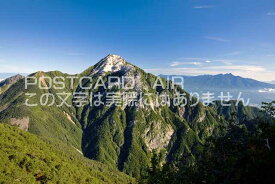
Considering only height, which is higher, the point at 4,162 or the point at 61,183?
the point at 4,162

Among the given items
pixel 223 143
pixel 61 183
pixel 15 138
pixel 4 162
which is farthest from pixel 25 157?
pixel 223 143

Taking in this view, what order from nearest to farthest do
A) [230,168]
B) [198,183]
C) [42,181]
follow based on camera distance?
[230,168] < [198,183] < [42,181]

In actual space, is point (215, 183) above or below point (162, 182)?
above

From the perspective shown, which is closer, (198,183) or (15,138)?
(198,183)

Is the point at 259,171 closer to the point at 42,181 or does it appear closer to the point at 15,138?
the point at 42,181

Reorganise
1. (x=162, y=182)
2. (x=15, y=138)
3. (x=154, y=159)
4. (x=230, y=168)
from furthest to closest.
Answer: (x=15, y=138), (x=154, y=159), (x=162, y=182), (x=230, y=168)

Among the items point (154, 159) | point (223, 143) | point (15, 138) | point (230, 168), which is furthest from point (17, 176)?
point (230, 168)

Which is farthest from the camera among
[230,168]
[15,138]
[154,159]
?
[15,138]

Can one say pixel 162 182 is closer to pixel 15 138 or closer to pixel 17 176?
pixel 17 176

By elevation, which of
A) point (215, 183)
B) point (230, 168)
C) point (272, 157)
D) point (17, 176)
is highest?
point (272, 157)
